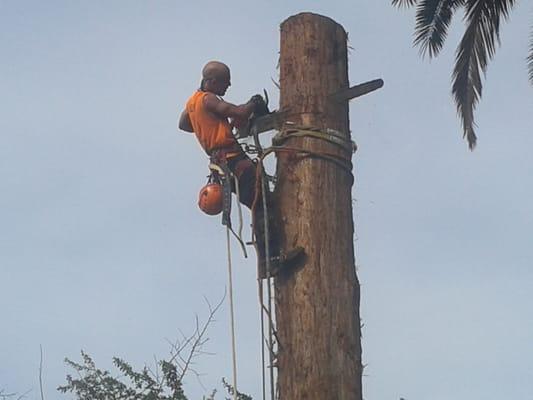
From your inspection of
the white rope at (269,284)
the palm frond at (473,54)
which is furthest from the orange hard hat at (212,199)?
the palm frond at (473,54)

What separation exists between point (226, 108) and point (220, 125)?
10 cm

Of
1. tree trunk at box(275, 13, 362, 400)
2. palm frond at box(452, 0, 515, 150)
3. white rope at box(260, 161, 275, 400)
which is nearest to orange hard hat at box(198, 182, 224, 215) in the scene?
white rope at box(260, 161, 275, 400)

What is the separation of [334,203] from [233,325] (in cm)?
71

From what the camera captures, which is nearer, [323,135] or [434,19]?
[323,135]

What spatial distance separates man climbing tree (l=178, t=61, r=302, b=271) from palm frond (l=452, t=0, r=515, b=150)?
6370 millimetres

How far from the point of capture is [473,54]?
35.8ft

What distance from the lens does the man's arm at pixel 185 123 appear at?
499 centimetres

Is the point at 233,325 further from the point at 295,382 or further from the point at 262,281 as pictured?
the point at 295,382

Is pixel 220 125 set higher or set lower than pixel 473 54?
lower

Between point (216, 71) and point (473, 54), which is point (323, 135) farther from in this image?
point (473, 54)

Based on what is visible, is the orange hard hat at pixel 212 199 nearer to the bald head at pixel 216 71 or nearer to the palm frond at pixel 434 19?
the bald head at pixel 216 71

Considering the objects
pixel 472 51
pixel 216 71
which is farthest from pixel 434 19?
pixel 216 71

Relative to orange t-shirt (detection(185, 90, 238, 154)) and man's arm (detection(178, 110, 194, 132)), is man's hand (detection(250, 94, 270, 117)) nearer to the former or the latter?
orange t-shirt (detection(185, 90, 238, 154))

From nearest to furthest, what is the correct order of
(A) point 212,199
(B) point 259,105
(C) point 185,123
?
1. (B) point 259,105
2. (A) point 212,199
3. (C) point 185,123
